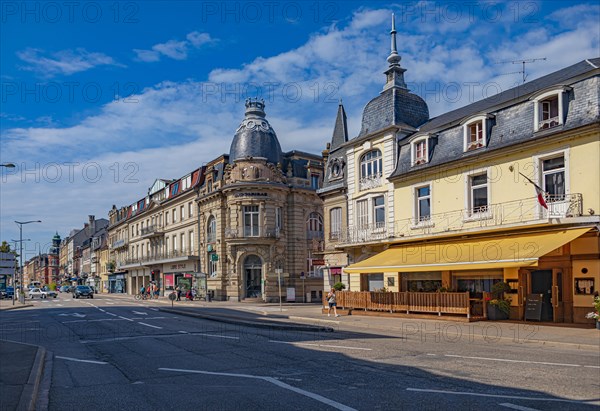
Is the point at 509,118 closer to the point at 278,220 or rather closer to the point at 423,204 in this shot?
the point at 423,204

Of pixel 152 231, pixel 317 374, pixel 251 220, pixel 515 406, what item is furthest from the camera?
pixel 152 231

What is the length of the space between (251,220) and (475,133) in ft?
83.0


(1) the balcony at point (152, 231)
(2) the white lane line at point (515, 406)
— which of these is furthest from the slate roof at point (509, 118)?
(1) the balcony at point (152, 231)

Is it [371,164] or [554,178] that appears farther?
[371,164]

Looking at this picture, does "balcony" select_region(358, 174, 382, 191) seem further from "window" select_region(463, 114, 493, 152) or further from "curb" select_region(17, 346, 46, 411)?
"curb" select_region(17, 346, 46, 411)

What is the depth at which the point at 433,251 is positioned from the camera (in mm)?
23453

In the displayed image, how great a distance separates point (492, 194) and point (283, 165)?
93.0 feet

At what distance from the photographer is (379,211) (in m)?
28.3

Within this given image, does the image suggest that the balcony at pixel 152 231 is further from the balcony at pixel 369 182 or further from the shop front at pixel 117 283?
the balcony at pixel 369 182

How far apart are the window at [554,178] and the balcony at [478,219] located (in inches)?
3.4

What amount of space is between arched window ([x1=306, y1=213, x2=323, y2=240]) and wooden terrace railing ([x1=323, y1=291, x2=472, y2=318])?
65.2 feet

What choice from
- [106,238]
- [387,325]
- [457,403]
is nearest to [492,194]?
[387,325]

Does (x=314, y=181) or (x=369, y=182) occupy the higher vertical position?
(x=314, y=181)

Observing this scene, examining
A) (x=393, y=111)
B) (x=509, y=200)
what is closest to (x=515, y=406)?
(x=509, y=200)
